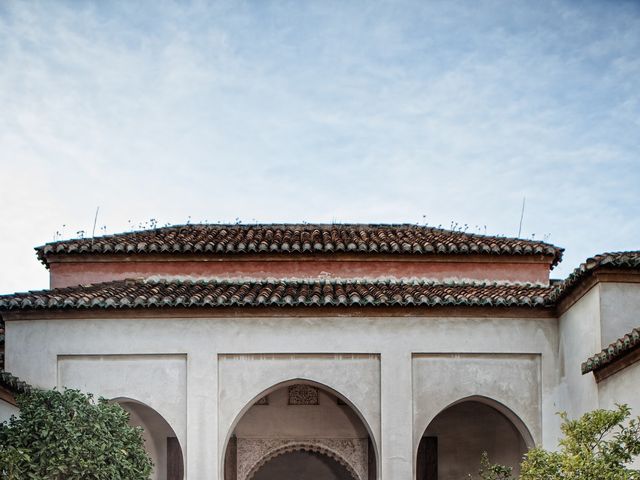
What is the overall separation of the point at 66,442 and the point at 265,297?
141 inches

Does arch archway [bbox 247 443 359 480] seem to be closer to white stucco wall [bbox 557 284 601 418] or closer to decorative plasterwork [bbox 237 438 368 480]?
decorative plasterwork [bbox 237 438 368 480]

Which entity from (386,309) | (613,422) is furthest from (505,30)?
(613,422)

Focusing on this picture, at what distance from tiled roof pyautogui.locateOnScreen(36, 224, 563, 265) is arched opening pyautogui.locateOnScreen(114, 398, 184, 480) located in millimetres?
2539

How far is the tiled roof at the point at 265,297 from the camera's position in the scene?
12875mm

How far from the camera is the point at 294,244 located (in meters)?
14.8

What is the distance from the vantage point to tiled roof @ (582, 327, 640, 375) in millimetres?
10148

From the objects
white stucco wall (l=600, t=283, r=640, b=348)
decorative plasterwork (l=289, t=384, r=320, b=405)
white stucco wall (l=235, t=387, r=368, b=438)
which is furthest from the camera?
decorative plasterwork (l=289, t=384, r=320, b=405)

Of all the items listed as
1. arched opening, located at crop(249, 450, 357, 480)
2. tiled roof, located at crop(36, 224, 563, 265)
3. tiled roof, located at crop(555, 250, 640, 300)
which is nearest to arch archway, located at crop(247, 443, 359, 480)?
arched opening, located at crop(249, 450, 357, 480)

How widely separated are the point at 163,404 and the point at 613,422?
6432mm

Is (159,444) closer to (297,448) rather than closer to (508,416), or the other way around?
(297,448)

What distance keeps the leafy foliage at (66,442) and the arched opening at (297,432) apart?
4.39 meters

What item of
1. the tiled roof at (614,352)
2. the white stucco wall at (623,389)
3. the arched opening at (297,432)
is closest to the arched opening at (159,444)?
the arched opening at (297,432)

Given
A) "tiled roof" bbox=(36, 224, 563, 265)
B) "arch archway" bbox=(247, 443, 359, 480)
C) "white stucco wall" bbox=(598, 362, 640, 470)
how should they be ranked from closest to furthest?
"white stucco wall" bbox=(598, 362, 640, 470), "tiled roof" bbox=(36, 224, 563, 265), "arch archway" bbox=(247, 443, 359, 480)

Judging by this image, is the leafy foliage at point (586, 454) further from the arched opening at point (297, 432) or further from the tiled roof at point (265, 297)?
the arched opening at point (297, 432)
